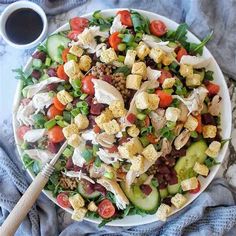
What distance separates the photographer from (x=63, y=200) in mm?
1380

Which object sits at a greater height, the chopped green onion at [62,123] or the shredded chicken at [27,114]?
the chopped green onion at [62,123]

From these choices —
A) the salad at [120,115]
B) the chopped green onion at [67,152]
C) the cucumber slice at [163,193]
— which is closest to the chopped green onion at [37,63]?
the salad at [120,115]

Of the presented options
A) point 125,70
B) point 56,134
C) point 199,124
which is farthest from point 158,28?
point 56,134

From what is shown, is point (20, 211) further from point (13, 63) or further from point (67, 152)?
point (13, 63)

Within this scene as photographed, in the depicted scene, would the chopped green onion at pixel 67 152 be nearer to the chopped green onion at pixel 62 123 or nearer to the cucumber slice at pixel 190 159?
the chopped green onion at pixel 62 123

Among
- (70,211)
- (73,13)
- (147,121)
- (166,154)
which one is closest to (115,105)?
(147,121)

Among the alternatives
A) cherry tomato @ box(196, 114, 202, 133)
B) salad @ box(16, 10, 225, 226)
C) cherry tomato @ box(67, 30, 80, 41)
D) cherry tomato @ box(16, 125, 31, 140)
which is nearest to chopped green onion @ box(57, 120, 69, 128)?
salad @ box(16, 10, 225, 226)

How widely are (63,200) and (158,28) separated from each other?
498 millimetres

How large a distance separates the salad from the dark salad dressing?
0.12 meters

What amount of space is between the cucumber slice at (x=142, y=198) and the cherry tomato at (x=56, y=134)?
19 centimetres

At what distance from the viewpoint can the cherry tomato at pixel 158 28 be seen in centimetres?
138

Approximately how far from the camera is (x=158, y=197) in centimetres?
136

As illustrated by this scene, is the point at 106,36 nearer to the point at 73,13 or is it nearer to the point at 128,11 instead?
the point at 128,11

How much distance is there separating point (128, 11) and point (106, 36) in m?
0.10
